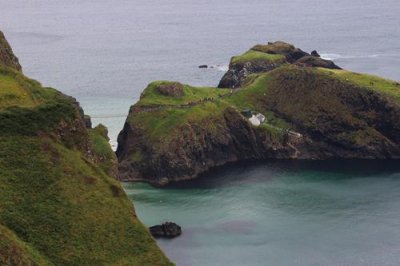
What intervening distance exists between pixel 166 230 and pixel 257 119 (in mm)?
64447

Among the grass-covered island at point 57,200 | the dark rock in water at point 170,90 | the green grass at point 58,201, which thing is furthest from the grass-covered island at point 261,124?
the green grass at point 58,201

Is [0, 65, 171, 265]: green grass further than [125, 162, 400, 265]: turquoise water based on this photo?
No

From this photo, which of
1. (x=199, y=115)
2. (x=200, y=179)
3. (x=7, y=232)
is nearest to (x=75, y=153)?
(x=7, y=232)

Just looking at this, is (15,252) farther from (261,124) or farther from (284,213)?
(261,124)

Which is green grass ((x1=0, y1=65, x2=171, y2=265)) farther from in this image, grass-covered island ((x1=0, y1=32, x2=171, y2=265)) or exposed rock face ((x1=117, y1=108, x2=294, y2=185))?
exposed rock face ((x1=117, y1=108, x2=294, y2=185))

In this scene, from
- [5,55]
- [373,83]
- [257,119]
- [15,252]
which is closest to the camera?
[15,252]

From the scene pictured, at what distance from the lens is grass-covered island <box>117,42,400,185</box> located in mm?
164375

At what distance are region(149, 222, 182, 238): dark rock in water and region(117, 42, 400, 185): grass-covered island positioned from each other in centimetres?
3091

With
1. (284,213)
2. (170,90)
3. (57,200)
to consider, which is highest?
(170,90)

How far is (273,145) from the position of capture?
178750mm

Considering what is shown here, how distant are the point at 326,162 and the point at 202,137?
3054 cm

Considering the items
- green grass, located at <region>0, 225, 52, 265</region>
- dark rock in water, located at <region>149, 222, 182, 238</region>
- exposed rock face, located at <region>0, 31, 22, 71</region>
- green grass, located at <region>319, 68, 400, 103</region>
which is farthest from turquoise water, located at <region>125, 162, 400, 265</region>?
green grass, located at <region>0, 225, 52, 265</region>

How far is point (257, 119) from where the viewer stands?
184250 mm

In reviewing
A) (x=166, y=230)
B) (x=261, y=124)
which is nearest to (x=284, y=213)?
(x=166, y=230)
